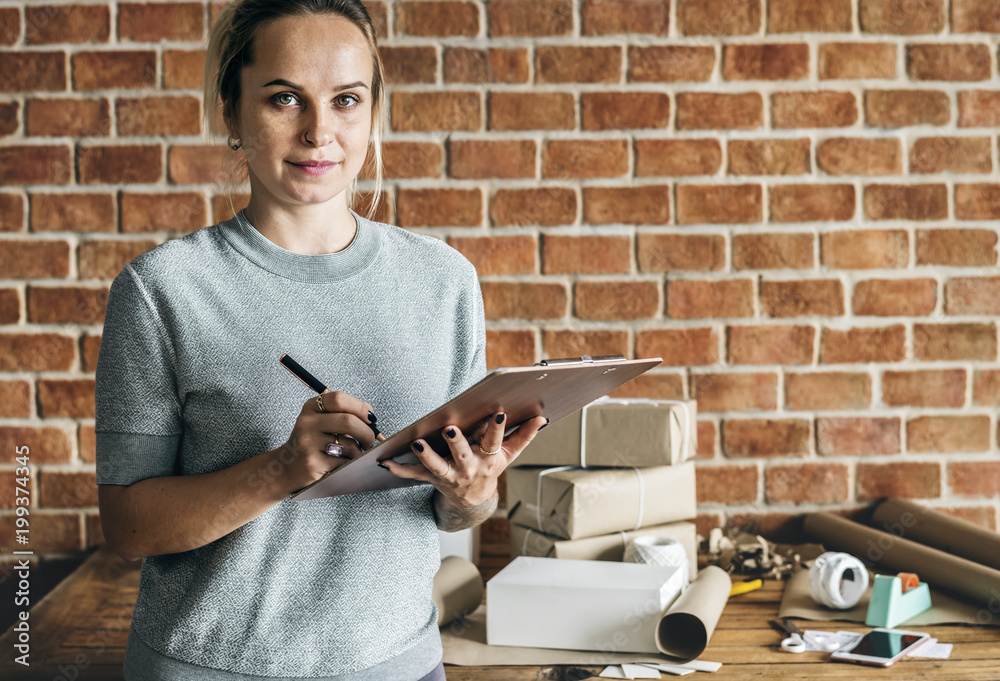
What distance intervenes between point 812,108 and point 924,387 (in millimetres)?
630

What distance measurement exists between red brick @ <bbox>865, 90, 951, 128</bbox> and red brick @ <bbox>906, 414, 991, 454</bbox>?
621mm

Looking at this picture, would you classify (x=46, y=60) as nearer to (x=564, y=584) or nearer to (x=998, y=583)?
(x=564, y=584)

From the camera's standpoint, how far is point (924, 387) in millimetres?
1650

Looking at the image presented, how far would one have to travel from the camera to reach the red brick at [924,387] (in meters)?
1.65

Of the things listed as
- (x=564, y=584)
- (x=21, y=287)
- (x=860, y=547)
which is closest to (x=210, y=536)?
(x=564, y=584)

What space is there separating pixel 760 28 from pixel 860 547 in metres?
1.05

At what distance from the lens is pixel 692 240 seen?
→ 163 cm

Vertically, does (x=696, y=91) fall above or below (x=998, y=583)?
above

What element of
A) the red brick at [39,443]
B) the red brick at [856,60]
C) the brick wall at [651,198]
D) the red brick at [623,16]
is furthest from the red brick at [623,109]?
the red brick at [39,443]

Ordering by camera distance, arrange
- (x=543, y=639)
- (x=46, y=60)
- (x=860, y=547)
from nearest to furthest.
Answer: (x=543, y=639)
(x=860, y=547)
(x=46, y=60)

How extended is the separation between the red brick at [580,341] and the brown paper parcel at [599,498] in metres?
0.31

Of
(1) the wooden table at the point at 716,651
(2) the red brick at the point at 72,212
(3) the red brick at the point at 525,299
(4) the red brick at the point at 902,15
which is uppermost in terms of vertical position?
(4) the red brick at the point at 902,15

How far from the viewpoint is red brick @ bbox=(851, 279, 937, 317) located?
1.64m

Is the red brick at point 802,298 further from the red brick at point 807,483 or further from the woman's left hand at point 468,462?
the woman's left hand at point 468,462
